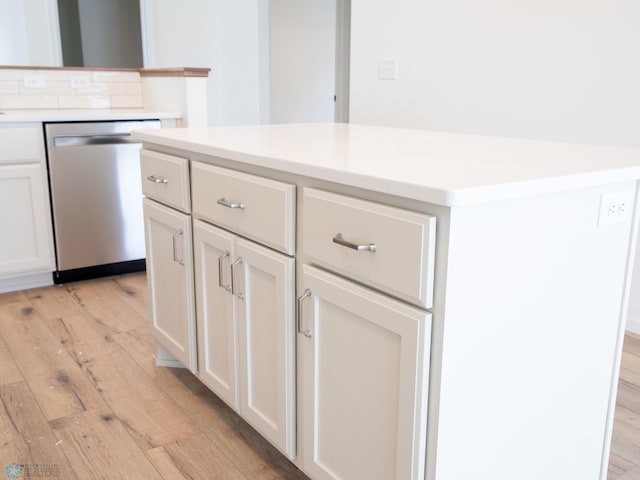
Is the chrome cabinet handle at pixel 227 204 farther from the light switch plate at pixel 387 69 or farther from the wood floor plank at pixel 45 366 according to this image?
the light switch plate at pixel 387 69

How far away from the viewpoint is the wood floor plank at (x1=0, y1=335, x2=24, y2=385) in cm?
221

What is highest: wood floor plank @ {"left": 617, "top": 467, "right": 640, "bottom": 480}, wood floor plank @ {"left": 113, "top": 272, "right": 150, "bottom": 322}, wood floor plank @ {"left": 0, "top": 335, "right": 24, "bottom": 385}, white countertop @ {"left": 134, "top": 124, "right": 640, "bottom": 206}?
white countertop @ {"left": 134, "top": 124, "right": 640, "bottom": 206}

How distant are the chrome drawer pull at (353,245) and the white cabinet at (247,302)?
198mm

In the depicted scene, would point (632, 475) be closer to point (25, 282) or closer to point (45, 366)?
point (45, 366)

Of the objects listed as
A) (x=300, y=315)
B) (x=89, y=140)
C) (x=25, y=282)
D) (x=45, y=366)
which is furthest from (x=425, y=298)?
(x=25, y=282)

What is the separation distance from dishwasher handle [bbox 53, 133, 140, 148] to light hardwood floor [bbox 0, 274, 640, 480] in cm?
85

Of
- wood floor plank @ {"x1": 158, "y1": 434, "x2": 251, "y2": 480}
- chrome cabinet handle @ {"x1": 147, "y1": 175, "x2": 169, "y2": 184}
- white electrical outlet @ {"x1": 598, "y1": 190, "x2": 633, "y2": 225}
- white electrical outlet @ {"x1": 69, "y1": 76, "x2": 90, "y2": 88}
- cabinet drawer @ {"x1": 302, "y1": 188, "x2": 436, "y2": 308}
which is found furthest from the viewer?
white electrical outlet @ {"x1": 69, "y1": 76, "x2": 90, "y2": 88}

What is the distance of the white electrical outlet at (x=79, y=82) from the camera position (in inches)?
137

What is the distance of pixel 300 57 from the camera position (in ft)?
21.1

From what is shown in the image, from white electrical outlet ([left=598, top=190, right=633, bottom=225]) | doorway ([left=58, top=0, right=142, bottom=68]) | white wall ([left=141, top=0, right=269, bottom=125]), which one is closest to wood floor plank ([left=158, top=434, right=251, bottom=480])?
white electrical outlet ([left=598, top=190, right=633, bottom=225])

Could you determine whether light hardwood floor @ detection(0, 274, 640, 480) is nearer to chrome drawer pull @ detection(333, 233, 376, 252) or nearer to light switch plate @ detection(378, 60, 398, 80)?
chrome drawer pull @ detection(333, 233, 376, 252)

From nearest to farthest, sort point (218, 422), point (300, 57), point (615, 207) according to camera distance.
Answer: point (615, 207)
point (218, 422)
point (300, 57)

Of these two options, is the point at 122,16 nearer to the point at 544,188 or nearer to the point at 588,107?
the point at 588,107

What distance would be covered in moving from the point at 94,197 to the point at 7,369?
3.73 ft
